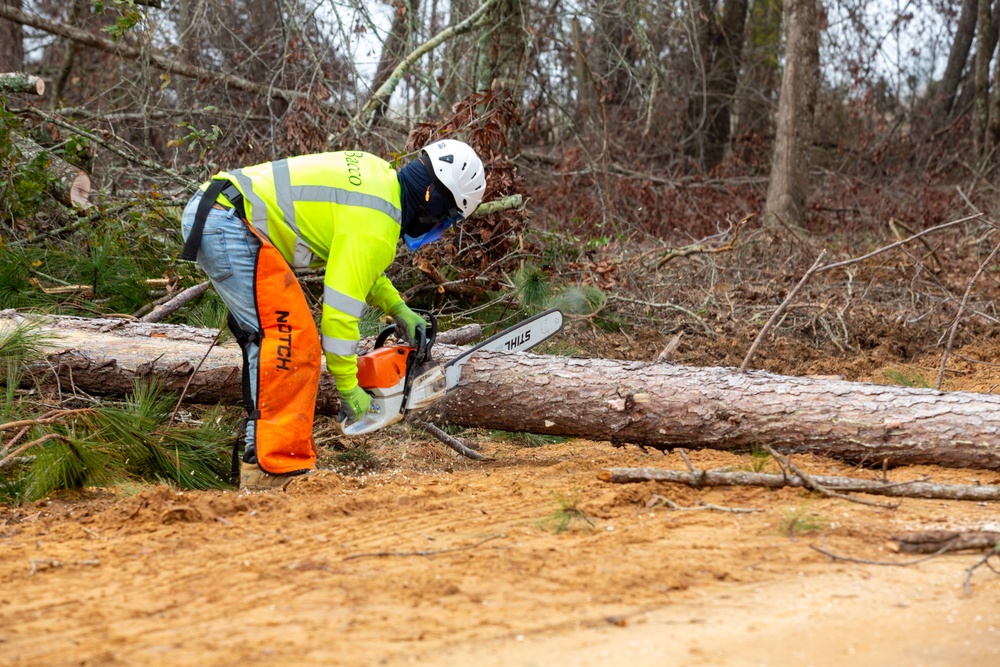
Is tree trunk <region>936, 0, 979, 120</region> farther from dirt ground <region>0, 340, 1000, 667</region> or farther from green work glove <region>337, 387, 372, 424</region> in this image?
green work glove <region>337, 387, 372, 424</region>

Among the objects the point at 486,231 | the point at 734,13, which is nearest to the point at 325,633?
the point at 486,231

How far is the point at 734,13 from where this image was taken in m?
15.2

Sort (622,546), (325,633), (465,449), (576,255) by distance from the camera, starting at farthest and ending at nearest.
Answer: (576,255) < (465,449) < (622,546) < (325,633)

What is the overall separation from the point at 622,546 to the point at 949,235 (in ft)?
29.5

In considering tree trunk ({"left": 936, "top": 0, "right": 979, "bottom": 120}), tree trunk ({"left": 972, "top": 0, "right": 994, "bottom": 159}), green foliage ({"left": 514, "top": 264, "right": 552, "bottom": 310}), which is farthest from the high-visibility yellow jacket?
tree trunk ({"left": 936, "top": 0, "right": 979, "bottom": 120})

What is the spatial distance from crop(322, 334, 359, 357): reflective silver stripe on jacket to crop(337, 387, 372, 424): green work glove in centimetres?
21

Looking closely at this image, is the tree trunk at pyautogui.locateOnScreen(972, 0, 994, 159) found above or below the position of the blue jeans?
above

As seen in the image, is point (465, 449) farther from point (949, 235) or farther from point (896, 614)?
point (949, 235)

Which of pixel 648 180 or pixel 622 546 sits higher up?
pixel 648 180

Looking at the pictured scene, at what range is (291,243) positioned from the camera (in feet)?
14.0

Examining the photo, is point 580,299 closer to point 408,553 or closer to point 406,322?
point 406,322

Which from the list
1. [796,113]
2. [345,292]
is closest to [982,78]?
[796,113]

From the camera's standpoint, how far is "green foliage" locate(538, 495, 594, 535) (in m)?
3.43

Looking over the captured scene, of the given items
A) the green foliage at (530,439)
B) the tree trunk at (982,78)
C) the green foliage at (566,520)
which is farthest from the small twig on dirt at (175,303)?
the tree trunk at (982,78)
